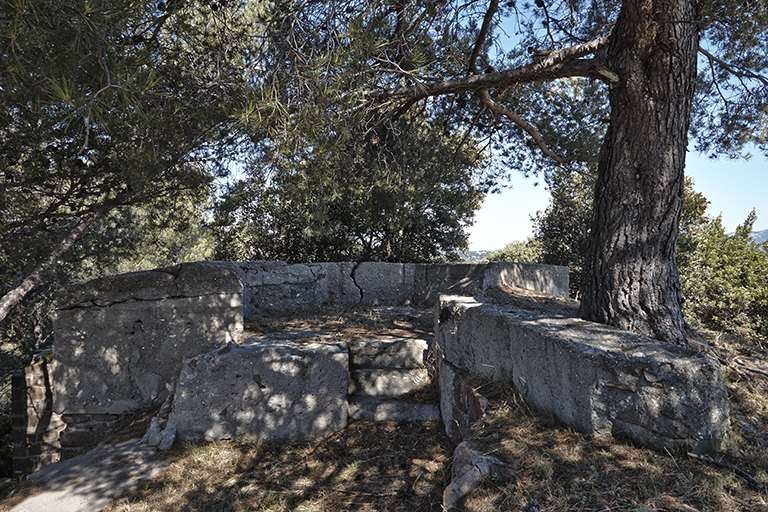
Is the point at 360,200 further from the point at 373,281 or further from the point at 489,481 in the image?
the point at 489,481

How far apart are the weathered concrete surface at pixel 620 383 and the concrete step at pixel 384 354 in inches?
55.8

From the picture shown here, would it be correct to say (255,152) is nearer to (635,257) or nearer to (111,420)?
(111,420)

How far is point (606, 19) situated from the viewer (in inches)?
203

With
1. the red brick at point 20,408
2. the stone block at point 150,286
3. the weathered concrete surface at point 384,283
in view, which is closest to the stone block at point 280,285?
→ the weathered concrete surface at point 384,283

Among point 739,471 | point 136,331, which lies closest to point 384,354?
point 136,331

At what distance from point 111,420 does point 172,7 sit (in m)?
4.36

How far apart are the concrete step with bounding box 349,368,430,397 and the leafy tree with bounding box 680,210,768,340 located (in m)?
4.71

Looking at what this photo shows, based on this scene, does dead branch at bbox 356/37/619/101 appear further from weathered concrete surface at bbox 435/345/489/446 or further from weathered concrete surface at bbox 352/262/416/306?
weathered concrete surface at bbox 352/262/416/306

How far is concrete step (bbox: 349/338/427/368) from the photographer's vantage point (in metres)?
4.18

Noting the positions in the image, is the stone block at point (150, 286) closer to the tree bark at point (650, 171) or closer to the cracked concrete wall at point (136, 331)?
the cracked concrete wall at point (136, 331)

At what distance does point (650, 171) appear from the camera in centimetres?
306

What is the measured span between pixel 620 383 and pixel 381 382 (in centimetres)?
240

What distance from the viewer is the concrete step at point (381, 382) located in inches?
162

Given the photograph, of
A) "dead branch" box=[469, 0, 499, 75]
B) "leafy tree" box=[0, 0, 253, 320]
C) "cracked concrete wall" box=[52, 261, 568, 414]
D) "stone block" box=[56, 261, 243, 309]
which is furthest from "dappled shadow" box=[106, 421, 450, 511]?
"dead branch" box=[469, 0, 499, 75]
